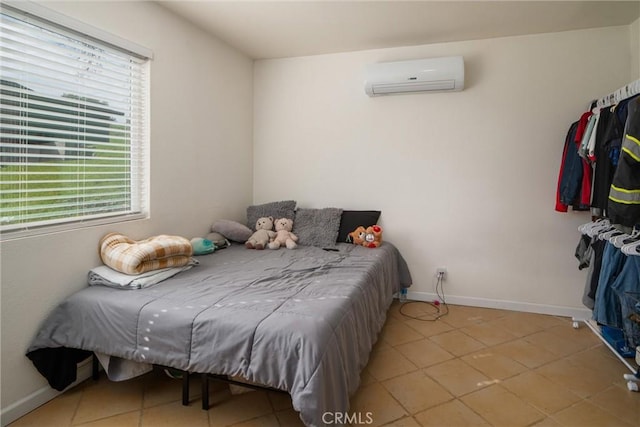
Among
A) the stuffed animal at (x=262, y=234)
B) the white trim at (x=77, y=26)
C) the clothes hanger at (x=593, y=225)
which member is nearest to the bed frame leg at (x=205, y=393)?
the stuffed animal at (x=262, y=234)

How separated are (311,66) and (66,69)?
7.49ft

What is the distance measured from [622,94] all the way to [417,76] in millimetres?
1485

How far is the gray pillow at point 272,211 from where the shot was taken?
3703 millimetres

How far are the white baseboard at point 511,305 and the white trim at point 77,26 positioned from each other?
3.08 metres

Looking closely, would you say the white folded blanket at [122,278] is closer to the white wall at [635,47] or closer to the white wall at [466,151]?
the white wall at [466,151]

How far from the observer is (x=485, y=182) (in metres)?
3.39

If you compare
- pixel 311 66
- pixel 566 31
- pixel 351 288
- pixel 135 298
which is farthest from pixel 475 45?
pixel 135 298

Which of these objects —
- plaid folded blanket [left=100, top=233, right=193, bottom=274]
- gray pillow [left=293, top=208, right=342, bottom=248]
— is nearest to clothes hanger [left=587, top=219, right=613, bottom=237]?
gray pillow [left=293, top=208, right=342, bottom=248]

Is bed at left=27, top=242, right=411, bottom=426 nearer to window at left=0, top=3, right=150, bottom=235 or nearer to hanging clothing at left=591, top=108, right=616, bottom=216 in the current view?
window at left=0, top=3, right=150, bottom=235

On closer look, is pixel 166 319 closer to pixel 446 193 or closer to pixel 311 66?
pixel 446 193

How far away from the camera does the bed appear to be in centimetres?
157

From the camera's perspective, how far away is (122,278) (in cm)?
215

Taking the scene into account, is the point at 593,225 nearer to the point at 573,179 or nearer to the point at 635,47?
the point at 573,179

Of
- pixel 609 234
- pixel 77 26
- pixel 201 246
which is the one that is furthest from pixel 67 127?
pixel 609 234
